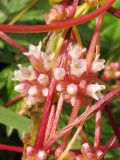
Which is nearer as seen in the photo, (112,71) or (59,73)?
(59,73)

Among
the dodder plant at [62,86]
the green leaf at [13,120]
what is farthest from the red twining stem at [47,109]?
the green leaf at [13,120]

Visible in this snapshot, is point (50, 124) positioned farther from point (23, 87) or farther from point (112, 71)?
point (112, 71)

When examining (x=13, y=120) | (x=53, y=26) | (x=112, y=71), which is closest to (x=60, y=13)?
(x=53, y=26)

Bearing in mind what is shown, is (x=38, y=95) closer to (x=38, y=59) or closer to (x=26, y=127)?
(x=38, y=59)

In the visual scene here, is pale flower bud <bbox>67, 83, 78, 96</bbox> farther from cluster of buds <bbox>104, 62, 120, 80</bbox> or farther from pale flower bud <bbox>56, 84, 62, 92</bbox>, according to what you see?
cluster of buds <bbox>104, 62, 120, 80</bbox>

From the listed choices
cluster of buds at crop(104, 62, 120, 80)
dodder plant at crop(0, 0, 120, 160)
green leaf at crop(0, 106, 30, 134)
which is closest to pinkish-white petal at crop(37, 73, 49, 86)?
dodder plant at crop(0, 0, 120, 160)

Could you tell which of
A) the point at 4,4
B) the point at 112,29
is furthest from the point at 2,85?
the point at 112,29
